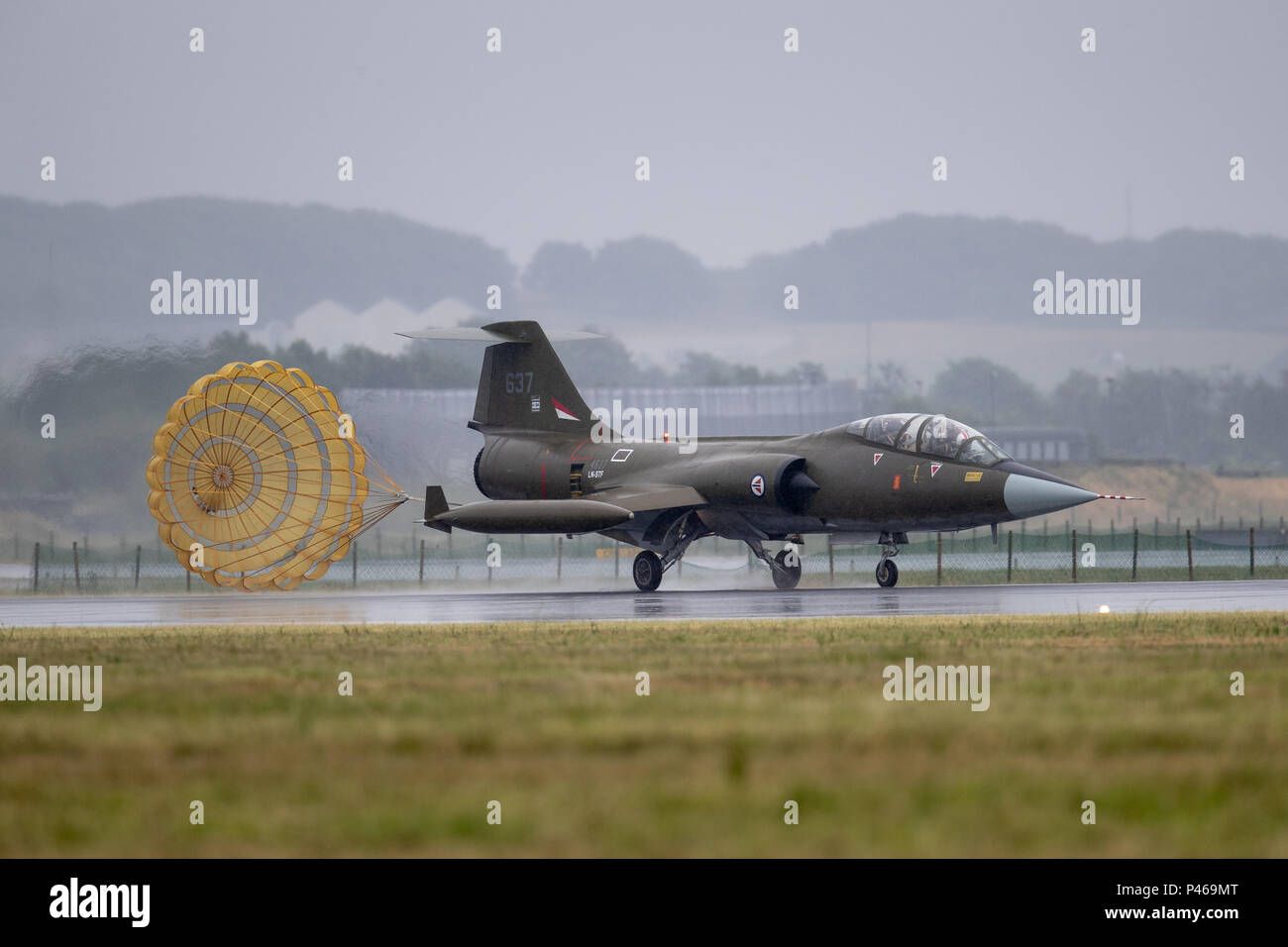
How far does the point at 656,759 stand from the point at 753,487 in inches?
739

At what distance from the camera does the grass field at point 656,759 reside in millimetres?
4859

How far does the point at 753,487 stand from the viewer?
24766 millimetres

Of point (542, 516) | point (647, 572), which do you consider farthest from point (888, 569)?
point (542, 516)

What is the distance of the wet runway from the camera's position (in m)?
17.8

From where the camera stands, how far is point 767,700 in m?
7.98

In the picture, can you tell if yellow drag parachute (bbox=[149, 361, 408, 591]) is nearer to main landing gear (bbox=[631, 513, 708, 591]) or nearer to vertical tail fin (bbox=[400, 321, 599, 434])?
vertical tail fin (bbox=[400, 321, 599, 434])

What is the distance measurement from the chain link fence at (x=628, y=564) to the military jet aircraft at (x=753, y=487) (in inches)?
119

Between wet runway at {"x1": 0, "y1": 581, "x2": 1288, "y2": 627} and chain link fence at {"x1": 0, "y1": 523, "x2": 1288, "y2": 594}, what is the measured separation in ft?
17.0

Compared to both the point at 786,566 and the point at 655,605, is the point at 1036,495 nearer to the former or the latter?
the point at 786,566

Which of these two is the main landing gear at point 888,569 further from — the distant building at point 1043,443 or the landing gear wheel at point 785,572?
the distant building at point 1043,443

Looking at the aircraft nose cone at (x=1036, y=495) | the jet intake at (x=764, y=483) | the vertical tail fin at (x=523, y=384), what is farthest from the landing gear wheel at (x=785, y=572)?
the vertical tail fin at (x=523, y=384)

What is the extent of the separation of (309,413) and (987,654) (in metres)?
17.9

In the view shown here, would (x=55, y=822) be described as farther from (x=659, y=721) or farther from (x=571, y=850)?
(x=659, y=721)
